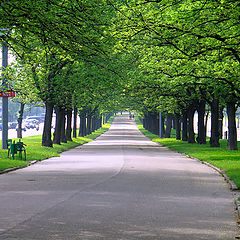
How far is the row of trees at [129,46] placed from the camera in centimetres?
1789

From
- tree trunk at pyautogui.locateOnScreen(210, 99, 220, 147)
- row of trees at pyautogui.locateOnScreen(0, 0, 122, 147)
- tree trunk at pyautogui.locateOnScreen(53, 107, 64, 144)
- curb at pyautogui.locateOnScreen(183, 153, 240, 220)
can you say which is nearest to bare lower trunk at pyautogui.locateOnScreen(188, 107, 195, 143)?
row of trees at pyautogui.locateOnScreen(0, 0, 122, 147)

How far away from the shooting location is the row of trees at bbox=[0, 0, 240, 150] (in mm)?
17891

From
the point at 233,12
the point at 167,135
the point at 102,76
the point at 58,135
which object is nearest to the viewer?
the point at 233,12

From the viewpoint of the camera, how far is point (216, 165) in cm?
2227

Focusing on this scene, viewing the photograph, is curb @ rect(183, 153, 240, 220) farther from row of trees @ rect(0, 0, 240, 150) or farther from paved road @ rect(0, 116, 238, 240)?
row of trees @ rect(0, 0, 240, 150)

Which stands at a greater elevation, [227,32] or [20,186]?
[227,32]

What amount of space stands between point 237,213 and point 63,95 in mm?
28469

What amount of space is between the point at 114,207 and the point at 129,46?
80.5ft

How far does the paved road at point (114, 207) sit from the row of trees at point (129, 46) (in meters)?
5.07

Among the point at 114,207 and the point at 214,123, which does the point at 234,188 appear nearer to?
the point at 114,207

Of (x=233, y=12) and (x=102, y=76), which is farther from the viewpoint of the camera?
(x=102, y=76)

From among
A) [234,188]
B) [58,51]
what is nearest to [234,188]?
[234,188]

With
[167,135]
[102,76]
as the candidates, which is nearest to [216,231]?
[102,76]

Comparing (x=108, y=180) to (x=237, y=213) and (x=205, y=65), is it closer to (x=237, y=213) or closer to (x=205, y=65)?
(x=237, y=213)
